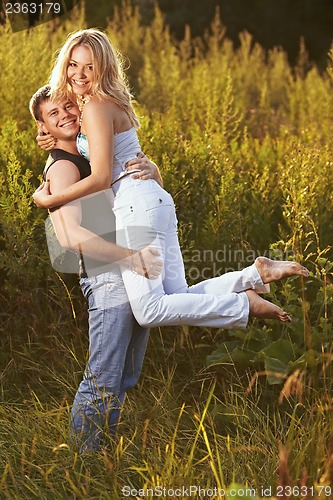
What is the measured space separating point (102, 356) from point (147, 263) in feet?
1.40

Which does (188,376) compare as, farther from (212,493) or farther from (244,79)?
(244,79)

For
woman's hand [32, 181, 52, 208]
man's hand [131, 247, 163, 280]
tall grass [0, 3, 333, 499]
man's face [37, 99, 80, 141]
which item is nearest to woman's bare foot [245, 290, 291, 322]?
tall grass [0, 3, 333, 499]

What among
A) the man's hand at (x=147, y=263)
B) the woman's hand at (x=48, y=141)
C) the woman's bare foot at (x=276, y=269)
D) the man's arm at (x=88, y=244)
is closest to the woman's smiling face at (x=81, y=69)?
the woman's hand at (x=48, y=141)

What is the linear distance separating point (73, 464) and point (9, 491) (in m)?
0.28

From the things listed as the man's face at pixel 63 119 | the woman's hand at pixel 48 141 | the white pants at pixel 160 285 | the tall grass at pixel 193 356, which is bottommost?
the tall grass at pixel 193 356

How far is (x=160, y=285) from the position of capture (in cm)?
325

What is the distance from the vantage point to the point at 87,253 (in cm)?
325

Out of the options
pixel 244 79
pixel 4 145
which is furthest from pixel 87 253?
pixel 244 79

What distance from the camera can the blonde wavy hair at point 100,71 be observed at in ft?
10.8

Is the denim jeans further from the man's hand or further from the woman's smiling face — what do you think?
the woman's smiling face

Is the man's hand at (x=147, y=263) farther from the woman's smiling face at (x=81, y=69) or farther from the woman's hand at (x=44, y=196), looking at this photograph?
the woman's smiling face at (x=81, y=69)

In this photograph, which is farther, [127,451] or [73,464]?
[127,451]

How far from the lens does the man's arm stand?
3227 mm

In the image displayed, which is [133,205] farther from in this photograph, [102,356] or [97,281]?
[102,356]
